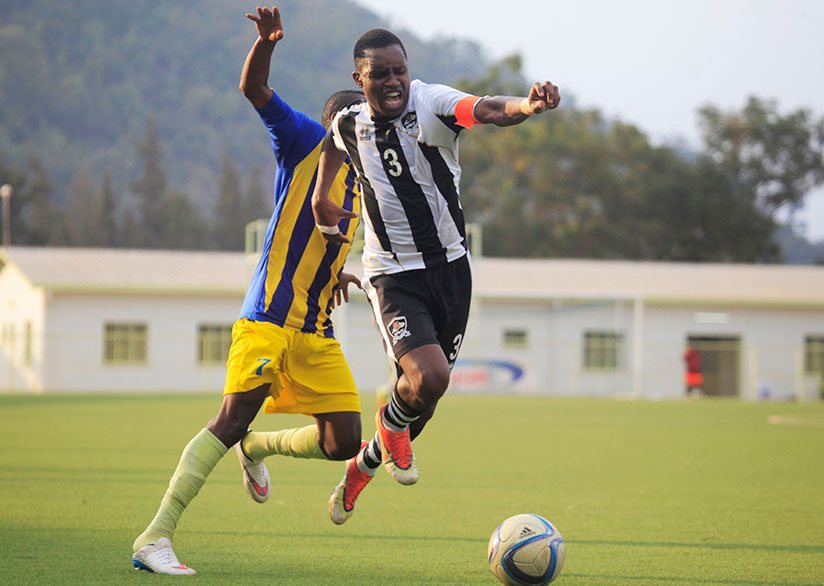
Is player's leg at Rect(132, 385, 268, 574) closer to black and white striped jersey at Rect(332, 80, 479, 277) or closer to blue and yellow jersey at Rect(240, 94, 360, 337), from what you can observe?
blue and yellow jersey at Rect(240, 94, 360, 337)

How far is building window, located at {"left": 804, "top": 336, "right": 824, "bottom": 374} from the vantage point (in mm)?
44138

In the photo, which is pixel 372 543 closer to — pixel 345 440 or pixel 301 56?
pixel 345 440

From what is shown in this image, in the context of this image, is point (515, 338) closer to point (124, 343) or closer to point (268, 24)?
point (124, 343)

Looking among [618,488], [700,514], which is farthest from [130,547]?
[618,488]

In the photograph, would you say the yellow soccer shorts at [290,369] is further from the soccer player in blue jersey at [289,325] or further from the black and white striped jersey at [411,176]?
the black and white striped jersey at [411,176]

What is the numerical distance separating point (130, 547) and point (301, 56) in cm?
16924

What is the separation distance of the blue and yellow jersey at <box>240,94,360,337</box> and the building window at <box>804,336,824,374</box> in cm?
4144

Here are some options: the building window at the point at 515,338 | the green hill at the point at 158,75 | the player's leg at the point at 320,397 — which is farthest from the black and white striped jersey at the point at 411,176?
the green hill at the point at 158,75

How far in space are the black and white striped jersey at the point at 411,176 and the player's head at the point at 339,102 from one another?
26 cm

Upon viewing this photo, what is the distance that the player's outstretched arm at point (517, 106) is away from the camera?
4.70 metres

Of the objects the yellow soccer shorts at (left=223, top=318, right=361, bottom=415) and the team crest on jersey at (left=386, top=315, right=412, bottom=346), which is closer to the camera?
the yellow soccer shorts at (left=223, top=318, right=361, bottom=415)

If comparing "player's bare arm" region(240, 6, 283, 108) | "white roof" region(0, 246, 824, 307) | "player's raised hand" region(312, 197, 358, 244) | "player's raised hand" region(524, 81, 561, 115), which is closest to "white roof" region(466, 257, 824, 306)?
"white roof" region(0, 246, 824, 307)

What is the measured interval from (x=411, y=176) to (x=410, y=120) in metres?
0.29

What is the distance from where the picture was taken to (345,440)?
611cm
